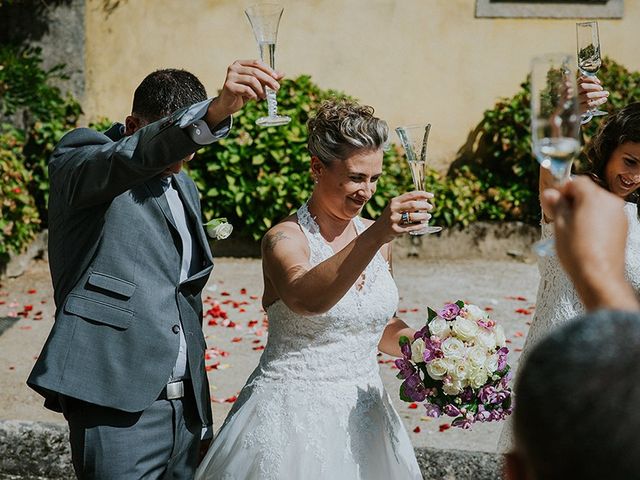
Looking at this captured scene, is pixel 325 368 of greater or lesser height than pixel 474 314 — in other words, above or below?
below

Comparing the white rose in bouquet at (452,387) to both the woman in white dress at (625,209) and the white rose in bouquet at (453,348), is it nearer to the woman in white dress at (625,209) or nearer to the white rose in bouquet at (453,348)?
the white rose in bouquet at (453,348)

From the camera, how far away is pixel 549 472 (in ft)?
4.39

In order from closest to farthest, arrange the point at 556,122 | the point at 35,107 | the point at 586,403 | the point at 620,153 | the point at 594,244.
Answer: the point at 586,403 → the point at 594,244 → the point at 556,122 → the point at 620,153 → the point at 35,107

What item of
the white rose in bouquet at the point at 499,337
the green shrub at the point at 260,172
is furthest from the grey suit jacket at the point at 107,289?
the green shrub at the point at 260,172

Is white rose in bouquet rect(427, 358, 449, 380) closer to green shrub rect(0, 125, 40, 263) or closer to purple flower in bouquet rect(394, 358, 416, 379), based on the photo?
purple flower in bouquet rect(394, 358, 416, 379)

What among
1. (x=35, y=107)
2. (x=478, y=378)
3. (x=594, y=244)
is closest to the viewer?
(x=594, y=244)

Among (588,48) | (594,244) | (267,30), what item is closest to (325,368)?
(267,30)

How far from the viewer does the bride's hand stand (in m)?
2.80

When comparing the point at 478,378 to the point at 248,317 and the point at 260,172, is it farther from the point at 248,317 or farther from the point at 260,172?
the point at 260,172

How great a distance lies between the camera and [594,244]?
1526mm

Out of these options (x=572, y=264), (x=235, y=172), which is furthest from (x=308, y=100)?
(x=572, y=264)

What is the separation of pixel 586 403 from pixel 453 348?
2024 millimetres

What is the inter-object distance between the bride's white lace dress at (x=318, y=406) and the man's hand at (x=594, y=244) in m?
1.91

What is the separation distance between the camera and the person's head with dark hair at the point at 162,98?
10.6 ft
